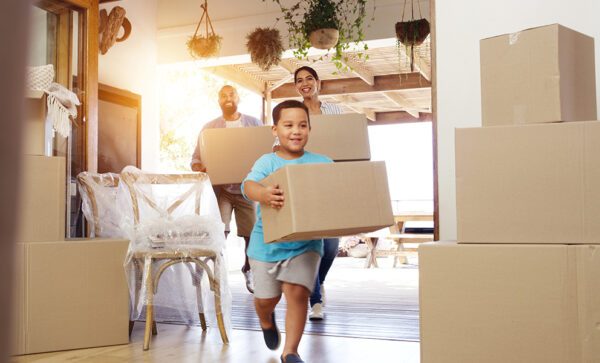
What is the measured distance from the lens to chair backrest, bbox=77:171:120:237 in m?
2.69

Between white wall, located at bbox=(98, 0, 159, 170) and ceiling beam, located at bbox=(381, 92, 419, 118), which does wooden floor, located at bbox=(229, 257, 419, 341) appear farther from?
ceiling beam, located at bbox=(381, 92, 419, 118)

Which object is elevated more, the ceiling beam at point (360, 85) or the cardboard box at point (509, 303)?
the ceiling beam at point (360, 85)

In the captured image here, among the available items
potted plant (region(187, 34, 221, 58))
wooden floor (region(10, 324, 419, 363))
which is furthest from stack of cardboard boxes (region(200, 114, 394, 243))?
potted plant (region(187, 34, 221, 58))

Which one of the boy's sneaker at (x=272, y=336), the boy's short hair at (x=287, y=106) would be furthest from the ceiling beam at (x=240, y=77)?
the boy's sneaker at (x=272, y=336)

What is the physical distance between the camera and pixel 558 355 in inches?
53.0

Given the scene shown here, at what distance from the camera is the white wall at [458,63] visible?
1.89 meters

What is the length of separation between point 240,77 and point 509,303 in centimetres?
554

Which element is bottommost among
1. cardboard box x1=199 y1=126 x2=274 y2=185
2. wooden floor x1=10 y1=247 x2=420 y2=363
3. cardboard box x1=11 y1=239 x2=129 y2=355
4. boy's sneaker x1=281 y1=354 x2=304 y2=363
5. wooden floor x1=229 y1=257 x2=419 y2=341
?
wooden floor x1=229 y1=257 x2=419 y2=341

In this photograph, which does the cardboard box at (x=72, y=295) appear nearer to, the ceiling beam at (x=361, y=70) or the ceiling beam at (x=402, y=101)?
the ceiling beam at (x=361, y=70)

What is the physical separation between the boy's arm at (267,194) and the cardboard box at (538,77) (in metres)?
0.59

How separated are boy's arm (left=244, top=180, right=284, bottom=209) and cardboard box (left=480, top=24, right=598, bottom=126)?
592mm

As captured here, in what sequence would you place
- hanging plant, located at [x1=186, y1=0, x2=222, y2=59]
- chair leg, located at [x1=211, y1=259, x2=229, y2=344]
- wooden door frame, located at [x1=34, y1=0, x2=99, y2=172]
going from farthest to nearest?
1. hanging plant, located at [x1=186, y1=0, x2=222, y2=59]
2. wooden door frame, located at [x1=34, y1=0, x2=99, y2=172]
3. chair leg, located at [x1=211, y1=259, x2=229, y2=344]

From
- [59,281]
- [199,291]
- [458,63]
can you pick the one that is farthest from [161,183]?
[458,63]

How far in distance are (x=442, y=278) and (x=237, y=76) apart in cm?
538
